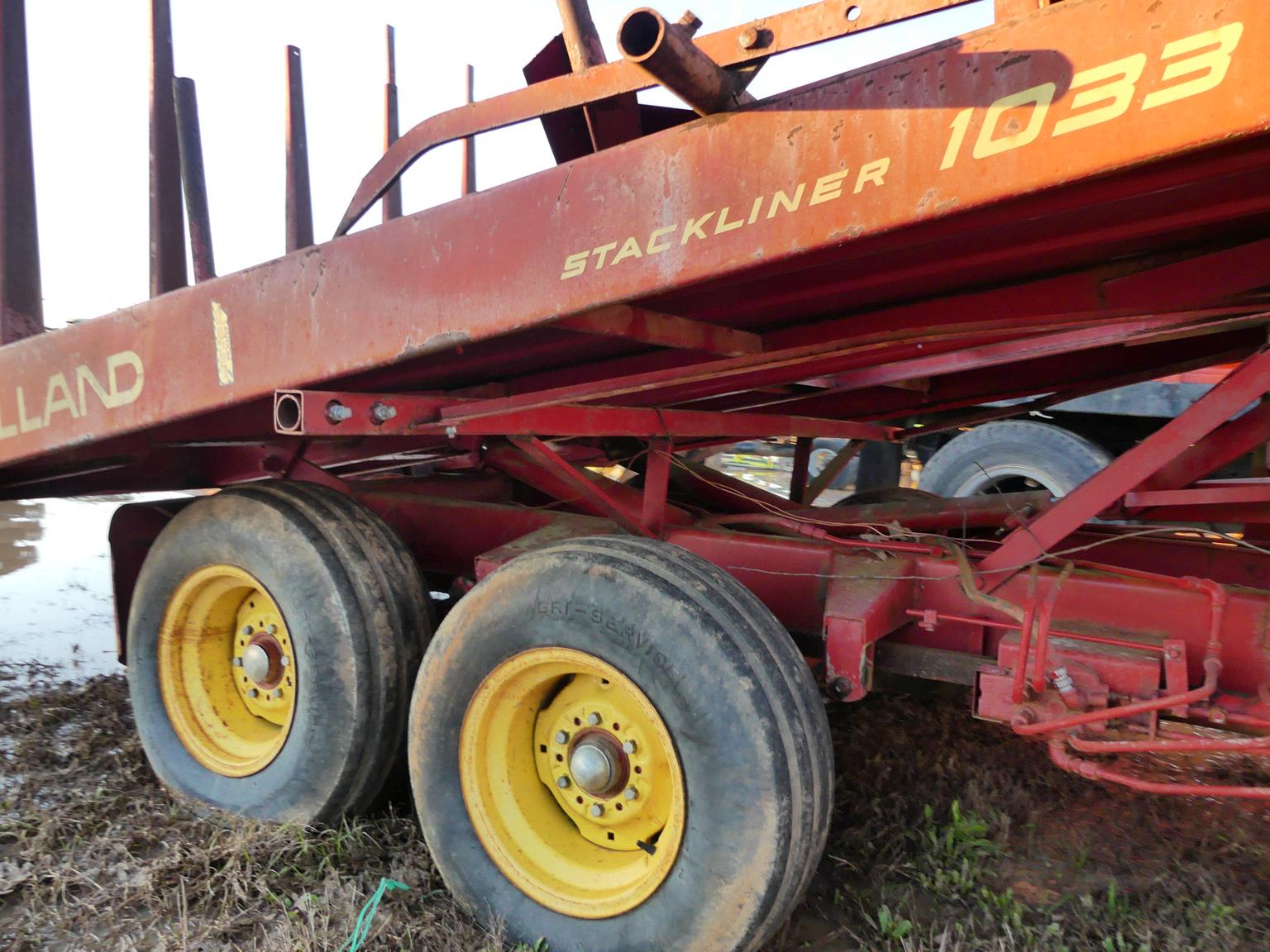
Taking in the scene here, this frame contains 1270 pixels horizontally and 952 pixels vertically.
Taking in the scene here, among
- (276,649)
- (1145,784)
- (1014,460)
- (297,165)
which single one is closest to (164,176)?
(297,165)

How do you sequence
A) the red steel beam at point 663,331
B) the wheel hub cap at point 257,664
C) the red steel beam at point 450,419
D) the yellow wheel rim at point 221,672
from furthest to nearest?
the yellow wheel rim at point 221,672
the wheel hub cap at point 257,664
the red steel beam at point 450,419
the red steel beam at point 663,331

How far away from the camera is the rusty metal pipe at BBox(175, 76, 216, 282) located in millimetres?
3326

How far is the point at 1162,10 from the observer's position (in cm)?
123

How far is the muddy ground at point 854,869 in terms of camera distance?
6.74 feet

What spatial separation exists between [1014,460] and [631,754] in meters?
3.82

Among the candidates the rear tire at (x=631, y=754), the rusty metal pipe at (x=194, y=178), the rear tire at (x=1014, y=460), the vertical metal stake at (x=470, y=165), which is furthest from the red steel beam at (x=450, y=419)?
the vertical metal stake at (x=470, y=165)

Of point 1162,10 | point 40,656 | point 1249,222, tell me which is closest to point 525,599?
point 1162,10

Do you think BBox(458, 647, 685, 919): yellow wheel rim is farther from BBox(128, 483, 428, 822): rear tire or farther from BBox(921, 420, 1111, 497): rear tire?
BBox(921, 420, 1111, 497): rear tire

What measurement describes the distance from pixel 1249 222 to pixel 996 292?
1.80 feet

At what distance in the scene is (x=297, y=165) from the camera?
3957 millimetres

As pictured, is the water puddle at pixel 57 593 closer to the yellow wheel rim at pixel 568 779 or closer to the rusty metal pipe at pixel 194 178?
the rusty metal pipe at pixel 194 178

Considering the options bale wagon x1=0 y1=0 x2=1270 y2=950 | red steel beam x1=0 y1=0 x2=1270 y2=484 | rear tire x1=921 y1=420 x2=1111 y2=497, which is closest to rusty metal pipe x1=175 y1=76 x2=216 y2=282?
bale wagon x1=0 y1=0 x2=1270 y2=950

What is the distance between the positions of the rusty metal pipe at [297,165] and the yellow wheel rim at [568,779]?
8.65 feet

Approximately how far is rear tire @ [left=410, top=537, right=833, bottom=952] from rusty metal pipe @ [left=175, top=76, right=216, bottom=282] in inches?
91.8
